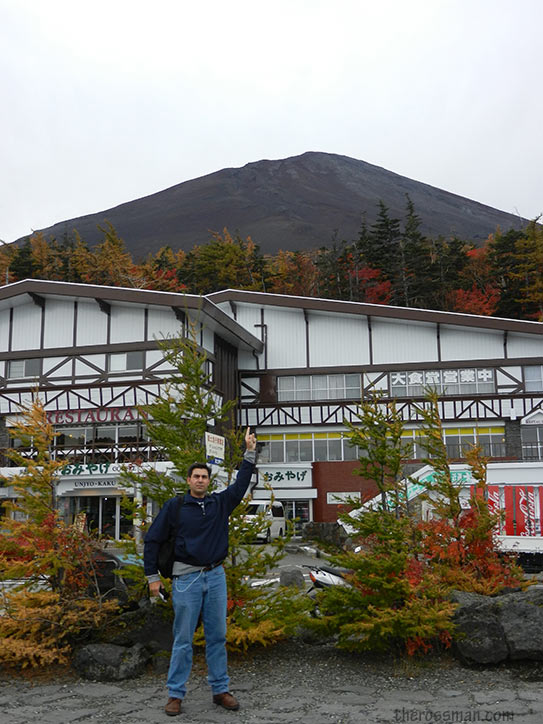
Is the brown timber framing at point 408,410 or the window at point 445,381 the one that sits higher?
the window at point 445,381

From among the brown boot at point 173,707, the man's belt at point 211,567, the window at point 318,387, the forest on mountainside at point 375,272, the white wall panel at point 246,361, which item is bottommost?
the brown boot at point 173,707

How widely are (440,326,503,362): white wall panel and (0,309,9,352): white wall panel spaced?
1872cm

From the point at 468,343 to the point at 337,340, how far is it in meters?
5.74

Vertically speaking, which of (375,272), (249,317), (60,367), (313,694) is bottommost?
(313,694)

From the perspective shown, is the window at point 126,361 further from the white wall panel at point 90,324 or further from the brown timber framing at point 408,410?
the brown timber framing at point 408,410

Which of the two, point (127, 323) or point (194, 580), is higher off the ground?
point (127, 323)

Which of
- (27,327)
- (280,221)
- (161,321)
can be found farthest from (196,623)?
(280,221)

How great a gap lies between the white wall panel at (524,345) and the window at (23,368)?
20000 millimetres

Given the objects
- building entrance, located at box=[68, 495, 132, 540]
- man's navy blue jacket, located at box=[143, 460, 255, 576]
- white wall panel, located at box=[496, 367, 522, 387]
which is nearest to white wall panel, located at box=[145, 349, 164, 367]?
building entrance, located at box=[68, 495, 132, 540]

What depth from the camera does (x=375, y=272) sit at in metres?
50.3

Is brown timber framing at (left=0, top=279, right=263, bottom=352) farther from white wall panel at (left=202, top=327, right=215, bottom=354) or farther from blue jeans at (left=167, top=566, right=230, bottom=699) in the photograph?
blue jeans at (left=167, top=566, right=230, bottom=699)

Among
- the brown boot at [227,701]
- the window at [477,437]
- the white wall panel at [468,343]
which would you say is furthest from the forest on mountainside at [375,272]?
the brown boot at [227,701]

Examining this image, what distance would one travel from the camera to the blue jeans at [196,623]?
18.1 feet

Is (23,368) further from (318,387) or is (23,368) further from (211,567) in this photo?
(211,567)
